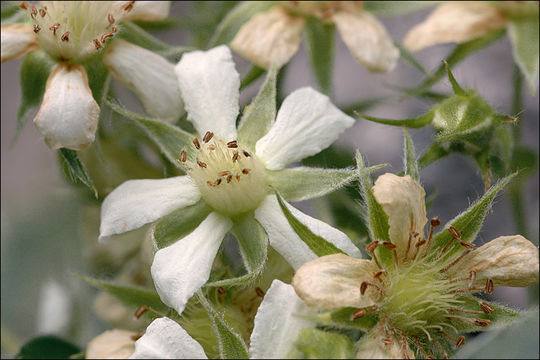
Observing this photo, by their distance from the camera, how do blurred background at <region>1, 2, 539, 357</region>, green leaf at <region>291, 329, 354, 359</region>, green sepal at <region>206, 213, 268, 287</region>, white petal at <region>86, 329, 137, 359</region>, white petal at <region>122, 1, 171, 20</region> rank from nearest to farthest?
1. green leaf at <region>291, 329, 354, 359</region>
2. green sepal at <region>206, 213, 268, 287</region>
3. white petal at <region>86, 329, 137, 359</region>
4. white petal at <region>122, 1, 171, 20</region>
5. blurred background at <region>1, 2, 539, 357</region>

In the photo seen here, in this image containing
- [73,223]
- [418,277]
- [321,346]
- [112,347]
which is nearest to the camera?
[321,346]

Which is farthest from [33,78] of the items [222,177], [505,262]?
[505,262]

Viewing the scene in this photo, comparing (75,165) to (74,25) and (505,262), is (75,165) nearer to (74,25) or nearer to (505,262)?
(74,25)

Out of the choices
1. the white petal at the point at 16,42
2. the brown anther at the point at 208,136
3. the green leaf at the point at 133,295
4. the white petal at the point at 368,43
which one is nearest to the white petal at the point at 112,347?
the green leaf at the point at 133,295

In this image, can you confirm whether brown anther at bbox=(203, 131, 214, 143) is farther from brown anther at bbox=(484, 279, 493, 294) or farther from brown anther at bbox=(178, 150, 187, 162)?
brown anther at bbox=(484, 279, 493, 294)

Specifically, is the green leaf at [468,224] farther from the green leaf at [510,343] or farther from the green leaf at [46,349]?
the green leaf at [46,349]

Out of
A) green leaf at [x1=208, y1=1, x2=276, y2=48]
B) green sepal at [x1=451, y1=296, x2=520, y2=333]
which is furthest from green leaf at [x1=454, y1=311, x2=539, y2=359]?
green leaf at [x1=208, y1=1, x2=276, y2=48]
